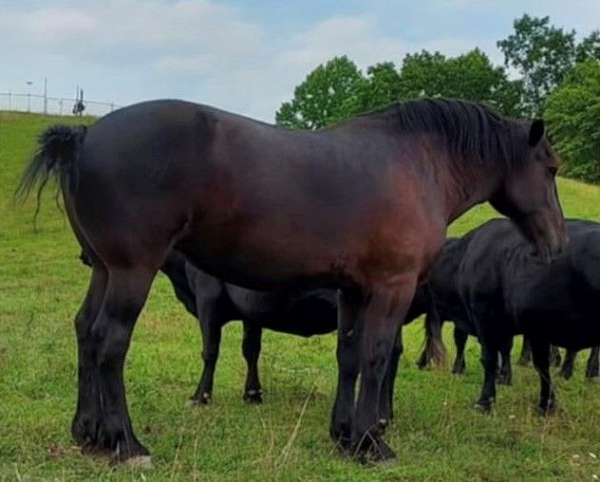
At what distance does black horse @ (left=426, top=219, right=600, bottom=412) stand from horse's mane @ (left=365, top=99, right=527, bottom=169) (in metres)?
0.97

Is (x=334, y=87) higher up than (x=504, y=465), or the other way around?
(x=334, y=87)

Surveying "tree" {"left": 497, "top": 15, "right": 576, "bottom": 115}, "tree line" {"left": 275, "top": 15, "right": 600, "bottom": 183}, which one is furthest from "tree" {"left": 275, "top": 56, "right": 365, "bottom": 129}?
"tree" {"left": 497, "top": 15, "right": 576, "bottom": 115}

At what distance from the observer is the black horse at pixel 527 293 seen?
6934 mm

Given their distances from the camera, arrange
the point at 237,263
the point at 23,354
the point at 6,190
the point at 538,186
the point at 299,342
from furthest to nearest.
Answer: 1. the point at 6,190
2. the point at 299,342
3. the point at 23,354
4. the point at 538,186
5. the point at 237,263

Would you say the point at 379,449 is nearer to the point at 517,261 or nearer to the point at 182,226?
the point at 182,226

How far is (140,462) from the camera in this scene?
525 centimetres

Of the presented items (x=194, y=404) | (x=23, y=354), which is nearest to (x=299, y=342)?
(x=23, y=354)

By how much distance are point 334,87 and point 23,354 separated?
7314cm

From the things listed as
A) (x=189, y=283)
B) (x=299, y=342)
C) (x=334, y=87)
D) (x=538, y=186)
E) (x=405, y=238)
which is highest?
(x=334, y=87)

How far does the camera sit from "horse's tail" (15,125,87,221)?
528cm

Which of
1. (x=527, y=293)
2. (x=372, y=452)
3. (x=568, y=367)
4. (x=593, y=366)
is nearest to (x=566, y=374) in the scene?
(x=568, y=367)

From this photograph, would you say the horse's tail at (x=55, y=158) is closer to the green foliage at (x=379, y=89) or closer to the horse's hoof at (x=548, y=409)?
the horse's hoof at (x=548, y=409)

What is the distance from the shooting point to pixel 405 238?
5750 mm

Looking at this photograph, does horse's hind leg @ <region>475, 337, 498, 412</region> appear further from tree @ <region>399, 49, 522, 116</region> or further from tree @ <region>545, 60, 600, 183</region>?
tree @ <region>399, 49, 522, 116</region>
